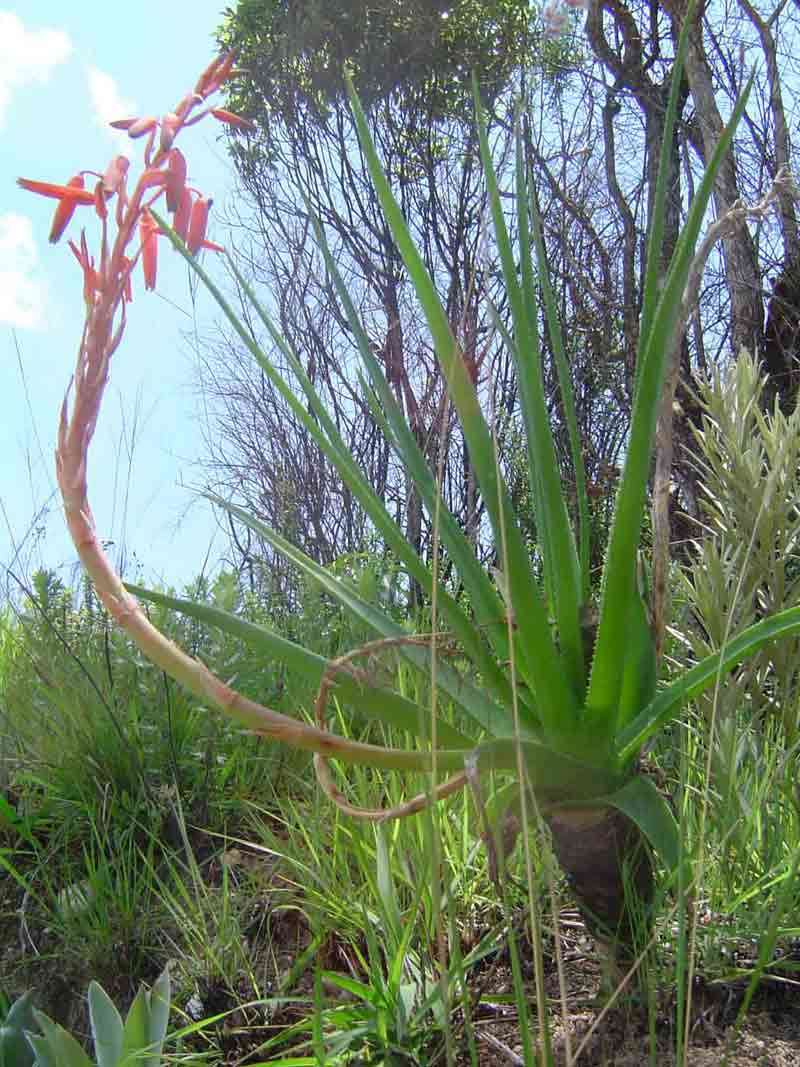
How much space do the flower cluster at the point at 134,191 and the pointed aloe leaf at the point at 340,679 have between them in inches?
11.4

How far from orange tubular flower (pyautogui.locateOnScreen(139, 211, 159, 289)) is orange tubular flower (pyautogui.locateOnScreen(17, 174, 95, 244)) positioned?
6cm

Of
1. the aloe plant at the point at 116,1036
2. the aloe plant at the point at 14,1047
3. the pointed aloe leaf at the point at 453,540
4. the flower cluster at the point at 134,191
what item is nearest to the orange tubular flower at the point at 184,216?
the flower cluster at the point at 134,191

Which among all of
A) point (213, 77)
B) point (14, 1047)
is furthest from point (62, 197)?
point (14, 1047)

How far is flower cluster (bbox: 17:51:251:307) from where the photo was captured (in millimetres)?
683

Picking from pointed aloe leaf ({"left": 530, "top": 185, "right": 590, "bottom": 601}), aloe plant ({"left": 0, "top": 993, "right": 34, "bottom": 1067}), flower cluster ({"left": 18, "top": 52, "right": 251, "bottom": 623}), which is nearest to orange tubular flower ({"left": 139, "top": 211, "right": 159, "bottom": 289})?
flower cluster ({"left": 18, "top": 52, "right": 251, "bottom": 623})

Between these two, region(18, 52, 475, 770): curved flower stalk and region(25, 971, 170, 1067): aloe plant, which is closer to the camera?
region(18, 52, 475, 770): curved flower stalk

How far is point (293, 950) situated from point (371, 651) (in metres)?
0.76

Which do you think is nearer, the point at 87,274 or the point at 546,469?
the point at 87,274

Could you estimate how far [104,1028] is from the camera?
0.96 meters

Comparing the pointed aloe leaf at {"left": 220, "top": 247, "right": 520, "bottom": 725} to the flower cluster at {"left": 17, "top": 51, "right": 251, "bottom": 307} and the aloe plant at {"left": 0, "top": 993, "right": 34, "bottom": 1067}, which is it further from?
the aloe plant at {"left": 0, "top": 993, "right": 34, "bottom": 1067}

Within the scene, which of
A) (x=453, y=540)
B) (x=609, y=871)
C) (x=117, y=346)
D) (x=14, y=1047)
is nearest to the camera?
(x=117, y=346)

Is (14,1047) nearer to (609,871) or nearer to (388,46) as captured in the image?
(609,871)

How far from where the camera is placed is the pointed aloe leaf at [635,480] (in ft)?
2.54

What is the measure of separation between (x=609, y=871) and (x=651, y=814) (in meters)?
0.11
